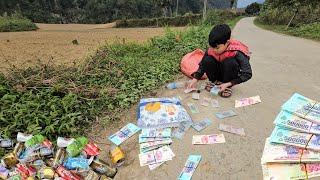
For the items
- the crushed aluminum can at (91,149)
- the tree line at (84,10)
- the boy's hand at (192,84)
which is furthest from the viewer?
the tree line at (84,10)

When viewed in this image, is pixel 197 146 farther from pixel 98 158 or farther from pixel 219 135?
pixel 98 158

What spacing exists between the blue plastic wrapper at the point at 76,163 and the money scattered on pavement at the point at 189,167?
0.98m

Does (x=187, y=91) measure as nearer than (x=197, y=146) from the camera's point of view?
No

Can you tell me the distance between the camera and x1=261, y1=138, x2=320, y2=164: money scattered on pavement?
1.89 metres

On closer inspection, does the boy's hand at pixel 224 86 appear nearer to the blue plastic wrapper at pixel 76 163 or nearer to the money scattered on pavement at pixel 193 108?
the money scattered on pavement at pixel 193 108

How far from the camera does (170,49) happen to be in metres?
7.35

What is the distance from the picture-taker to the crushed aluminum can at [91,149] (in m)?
3.58

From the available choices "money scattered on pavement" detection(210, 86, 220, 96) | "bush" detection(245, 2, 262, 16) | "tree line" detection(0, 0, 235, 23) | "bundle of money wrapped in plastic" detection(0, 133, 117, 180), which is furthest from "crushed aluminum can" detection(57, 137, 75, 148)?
"tree line" detection(0, 0, 235, 23)

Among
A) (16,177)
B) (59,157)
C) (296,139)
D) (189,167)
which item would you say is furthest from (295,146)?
(16,177)

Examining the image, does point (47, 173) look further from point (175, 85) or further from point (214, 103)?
point (175, 85)

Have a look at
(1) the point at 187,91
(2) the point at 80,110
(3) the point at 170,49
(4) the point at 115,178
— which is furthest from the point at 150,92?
(3) the point at 170,49

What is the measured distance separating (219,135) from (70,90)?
6.76 feet

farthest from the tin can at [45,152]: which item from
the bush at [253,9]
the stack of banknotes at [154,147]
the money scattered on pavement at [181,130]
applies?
the bush at [253,9]

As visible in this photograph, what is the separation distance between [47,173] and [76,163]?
11.4 inches
